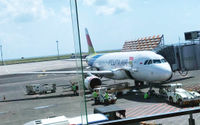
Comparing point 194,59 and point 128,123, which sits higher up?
point 194,59

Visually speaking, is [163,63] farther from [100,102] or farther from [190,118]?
[190,118]

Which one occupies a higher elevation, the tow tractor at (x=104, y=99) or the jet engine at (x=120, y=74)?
the jet engine at (x=120, y=74)

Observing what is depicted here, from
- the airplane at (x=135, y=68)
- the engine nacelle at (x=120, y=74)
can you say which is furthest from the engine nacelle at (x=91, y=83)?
the engine nacelle at (x=120, y=74)

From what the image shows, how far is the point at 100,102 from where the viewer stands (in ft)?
62.6

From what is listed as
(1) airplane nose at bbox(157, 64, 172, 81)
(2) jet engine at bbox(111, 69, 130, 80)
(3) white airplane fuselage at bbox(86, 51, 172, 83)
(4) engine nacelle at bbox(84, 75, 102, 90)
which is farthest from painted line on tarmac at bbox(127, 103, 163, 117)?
(4) engine nacelle at bbox(84, 75, 102, 90)

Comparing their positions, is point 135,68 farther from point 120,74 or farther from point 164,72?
point 164,72

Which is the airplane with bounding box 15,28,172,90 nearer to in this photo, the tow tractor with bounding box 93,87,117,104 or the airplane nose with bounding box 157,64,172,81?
the airplane nose with bounding box 157,64,172,81

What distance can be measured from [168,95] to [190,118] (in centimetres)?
1431

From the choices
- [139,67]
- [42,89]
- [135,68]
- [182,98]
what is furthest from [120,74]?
[42,89]

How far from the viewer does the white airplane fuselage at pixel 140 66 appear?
19.7 meters

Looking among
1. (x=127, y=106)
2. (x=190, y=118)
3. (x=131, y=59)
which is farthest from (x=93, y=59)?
(x=190, y=118)

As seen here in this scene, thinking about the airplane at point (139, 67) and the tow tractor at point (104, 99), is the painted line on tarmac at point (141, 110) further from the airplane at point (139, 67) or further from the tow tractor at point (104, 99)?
the airplane at point (139, 67)

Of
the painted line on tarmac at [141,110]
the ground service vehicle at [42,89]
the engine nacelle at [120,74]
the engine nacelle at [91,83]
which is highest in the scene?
the engine nacelle at [120,74]

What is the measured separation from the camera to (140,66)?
21156mm
